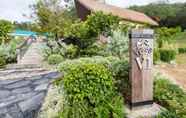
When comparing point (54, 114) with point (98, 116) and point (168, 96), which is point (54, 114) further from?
point (168, 96)

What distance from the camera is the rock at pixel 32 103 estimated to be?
4977mm

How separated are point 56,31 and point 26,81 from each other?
27.5ft

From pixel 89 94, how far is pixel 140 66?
123 centimetres

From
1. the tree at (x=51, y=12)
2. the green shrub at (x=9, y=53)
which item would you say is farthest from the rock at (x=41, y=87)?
the tree at (x=51, y=12)

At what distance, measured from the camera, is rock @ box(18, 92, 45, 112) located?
4977 millimetres

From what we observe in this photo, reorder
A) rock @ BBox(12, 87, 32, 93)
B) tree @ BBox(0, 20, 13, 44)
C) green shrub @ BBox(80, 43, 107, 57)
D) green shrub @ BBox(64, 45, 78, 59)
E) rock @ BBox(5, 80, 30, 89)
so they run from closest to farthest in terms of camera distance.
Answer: rock @ BBox(12, 87, 32, 93) → rock @ BBox(5, 80, 30, 89) → green shrub @ BBox(80, 43, 107, 57) → green shrub @ BBox(64, 45, 78, 59) → tree @ BBox(0, 20, 13, 44)

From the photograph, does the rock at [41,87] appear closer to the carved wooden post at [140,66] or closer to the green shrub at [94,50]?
the carved wooden post at [140,66]

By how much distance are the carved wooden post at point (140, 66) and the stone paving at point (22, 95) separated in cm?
186

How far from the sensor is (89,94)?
13.7ft

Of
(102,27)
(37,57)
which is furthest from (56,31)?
(102,27)

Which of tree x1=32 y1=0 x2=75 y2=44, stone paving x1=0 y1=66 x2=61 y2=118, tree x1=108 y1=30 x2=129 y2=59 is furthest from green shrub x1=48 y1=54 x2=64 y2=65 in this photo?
tree x1=32 y1=0 x2=75 y2=44

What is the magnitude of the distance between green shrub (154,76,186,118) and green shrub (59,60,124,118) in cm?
103

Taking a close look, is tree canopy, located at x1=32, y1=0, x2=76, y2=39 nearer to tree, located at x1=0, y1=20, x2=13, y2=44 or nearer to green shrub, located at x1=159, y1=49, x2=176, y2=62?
tree, located at x1=0, y1=20, x2=13, y2=44

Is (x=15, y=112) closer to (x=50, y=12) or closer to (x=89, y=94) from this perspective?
(x=89, y=94)
